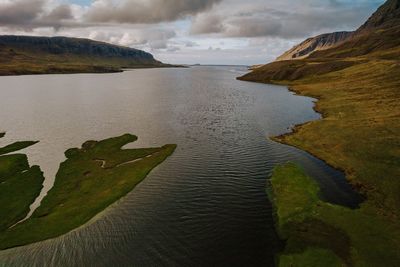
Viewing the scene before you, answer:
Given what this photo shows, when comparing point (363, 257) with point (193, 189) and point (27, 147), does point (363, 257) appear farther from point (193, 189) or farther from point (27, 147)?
point (27, 147)

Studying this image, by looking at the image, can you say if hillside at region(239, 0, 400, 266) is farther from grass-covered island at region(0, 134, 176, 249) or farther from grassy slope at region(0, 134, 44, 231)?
grassy slope at region(0, 134, 44, 231)

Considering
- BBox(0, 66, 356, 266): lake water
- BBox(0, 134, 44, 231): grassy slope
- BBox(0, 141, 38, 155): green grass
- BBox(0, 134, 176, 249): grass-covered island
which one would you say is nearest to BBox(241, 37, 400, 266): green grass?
BBox(0, 66, 356, 266): lake water

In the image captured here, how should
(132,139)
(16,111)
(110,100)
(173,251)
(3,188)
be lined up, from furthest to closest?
(110,100)
(16,111)
(132,139)
(3,188)
(173,251)

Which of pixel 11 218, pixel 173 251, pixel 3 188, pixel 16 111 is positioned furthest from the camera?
pixel 16 111

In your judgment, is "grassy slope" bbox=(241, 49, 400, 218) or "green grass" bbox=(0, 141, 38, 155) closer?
"grassy slope" bbox=(241, 49, 400, 218)

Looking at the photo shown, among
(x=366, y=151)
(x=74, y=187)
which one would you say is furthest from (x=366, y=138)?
(x=74, y=187)

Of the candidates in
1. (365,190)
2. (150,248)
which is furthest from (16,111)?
(365,190)
